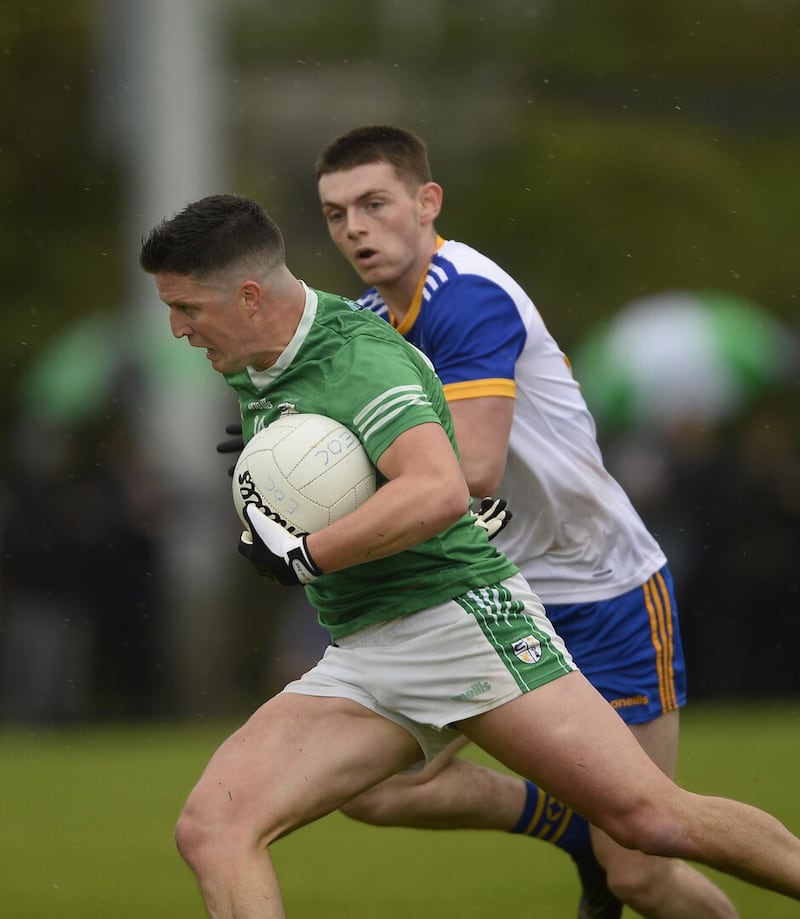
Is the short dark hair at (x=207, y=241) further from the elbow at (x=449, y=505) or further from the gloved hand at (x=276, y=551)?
the elbow at (x=449, y=505)

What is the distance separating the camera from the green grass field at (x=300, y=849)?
7039 millimetres

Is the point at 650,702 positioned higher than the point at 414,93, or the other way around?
the point at 414,93

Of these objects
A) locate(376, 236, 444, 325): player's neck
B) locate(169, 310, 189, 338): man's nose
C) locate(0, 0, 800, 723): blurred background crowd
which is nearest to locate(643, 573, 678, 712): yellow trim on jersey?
locate(376, 236, 444, 325): player's neck

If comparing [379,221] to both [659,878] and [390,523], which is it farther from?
[659,878]

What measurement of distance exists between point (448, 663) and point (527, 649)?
0.70 ft

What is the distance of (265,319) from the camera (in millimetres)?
4789

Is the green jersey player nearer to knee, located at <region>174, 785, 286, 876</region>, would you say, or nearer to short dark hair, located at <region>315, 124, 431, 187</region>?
knee, located at <region>174, 785, 286, 876</region>

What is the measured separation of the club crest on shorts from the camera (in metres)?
4.76

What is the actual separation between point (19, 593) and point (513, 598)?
31.3 feet

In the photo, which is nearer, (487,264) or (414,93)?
(487,264)

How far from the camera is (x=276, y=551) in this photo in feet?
15.0

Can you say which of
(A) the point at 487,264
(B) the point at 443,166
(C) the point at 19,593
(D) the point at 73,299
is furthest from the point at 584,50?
(A) the point at 487,264

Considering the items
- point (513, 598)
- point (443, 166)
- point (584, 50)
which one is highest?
point (584, 50)

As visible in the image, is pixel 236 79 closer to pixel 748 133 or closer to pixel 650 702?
pixel 748 133
